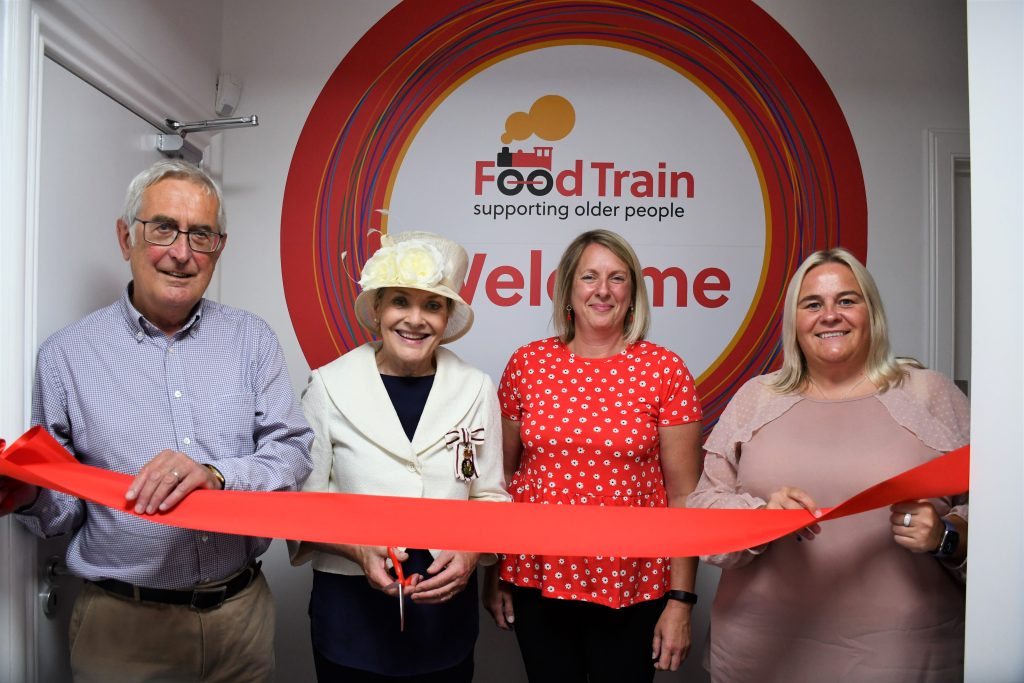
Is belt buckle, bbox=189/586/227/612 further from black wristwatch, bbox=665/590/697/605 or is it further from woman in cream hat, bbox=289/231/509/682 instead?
black wristwatch, bbox=665/590/697/605

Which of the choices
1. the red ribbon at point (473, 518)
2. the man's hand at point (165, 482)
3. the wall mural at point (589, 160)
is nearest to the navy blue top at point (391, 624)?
the red ribbon at point (473, 518)

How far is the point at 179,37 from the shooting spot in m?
2.78

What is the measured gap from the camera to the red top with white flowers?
6.97 ft

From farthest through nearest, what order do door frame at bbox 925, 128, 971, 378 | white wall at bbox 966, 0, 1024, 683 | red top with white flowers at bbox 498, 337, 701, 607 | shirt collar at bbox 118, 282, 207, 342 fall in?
1. door frame at bbox 925, 128, 971, 378
2. red top with white flowers at bbox 498, 337, 701, 607
3. shirt collar at bbox 118, 282, 207, 342
4. white wall at bbox 966, 0, 1024, 683

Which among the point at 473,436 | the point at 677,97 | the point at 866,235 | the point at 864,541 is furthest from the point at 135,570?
the point at 866,235

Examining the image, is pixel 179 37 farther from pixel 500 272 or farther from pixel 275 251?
pixel 500 272

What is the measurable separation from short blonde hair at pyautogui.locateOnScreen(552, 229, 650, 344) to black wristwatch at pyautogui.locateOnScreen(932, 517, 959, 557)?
101cm

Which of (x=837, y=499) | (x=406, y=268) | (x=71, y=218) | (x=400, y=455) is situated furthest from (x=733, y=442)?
(x=71, y=218)

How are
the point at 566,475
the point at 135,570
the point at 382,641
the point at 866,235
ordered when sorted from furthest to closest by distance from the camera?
the point at 866,235 < the point at 566,475 < the point at 382,641 < the point at 135,570

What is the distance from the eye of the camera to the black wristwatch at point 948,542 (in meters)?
1.58

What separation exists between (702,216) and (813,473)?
1642 millimetres

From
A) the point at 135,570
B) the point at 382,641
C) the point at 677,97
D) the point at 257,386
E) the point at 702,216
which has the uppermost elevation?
the point at 677,97

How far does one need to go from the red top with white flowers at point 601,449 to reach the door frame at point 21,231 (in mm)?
1291

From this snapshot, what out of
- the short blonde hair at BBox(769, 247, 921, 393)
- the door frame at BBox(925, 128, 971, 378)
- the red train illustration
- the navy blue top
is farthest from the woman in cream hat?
the door frame at BBox(925, 128, 971, 378)
